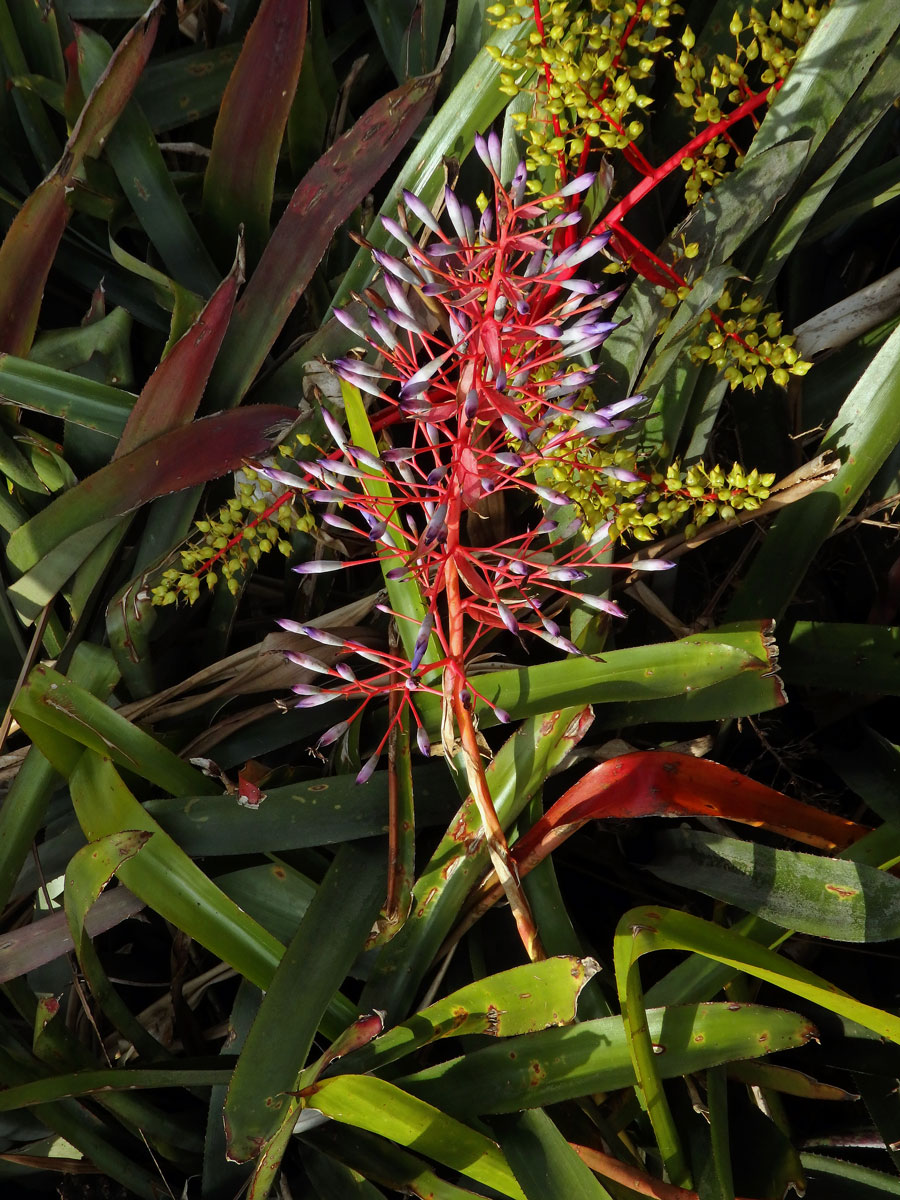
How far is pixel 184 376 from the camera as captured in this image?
87 centimetres

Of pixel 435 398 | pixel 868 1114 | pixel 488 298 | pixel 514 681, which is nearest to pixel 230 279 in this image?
pixel 435 398

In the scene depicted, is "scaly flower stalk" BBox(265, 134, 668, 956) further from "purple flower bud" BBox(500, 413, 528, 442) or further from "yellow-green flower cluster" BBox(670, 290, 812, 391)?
"yellow-green flower cluster" BBox(670, 290, 812, 391)

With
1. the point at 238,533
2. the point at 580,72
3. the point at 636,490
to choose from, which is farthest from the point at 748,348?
the point at 238,533

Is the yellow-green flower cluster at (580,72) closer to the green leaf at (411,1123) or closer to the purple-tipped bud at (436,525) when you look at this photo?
the purple-tipped bud at (436,525)

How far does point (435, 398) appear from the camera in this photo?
859mm

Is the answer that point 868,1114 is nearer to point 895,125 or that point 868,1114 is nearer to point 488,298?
point 488,298

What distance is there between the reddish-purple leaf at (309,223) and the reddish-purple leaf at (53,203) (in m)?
0.19

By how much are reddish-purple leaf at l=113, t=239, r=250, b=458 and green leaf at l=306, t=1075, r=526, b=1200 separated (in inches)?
23.4

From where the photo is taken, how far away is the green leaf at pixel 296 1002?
71 cm

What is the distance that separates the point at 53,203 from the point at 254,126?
213 millimetres

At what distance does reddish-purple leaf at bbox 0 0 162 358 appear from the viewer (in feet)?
2.92

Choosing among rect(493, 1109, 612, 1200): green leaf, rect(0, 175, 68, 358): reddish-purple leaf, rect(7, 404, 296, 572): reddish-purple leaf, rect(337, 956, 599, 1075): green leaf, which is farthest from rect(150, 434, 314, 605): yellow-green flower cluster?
rect(493, 1109, 612, 1200): green leaf

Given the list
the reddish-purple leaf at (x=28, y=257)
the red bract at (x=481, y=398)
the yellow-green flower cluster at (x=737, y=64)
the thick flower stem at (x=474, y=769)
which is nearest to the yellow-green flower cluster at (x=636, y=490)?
the red bract at (x=481, y=398)

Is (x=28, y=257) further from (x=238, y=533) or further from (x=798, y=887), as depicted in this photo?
(x=798, y=887)
